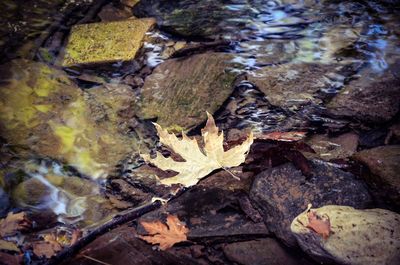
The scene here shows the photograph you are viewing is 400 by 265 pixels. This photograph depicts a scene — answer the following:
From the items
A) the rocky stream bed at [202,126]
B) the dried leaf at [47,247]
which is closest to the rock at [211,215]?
the rocky stream bed at [202,126]

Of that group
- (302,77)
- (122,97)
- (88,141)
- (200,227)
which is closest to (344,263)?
(200,227)

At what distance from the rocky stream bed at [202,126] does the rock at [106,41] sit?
0.07ft

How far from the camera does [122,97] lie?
3217 millimetres

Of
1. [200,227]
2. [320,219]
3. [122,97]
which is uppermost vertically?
[122,97]

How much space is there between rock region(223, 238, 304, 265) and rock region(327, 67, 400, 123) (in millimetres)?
1343

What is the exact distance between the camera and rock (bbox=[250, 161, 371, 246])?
5.98ft

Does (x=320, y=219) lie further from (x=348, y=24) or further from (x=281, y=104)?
(x=348, y=24)

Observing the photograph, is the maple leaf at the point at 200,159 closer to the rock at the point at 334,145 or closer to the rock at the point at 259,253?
the rock at the point at 259,253

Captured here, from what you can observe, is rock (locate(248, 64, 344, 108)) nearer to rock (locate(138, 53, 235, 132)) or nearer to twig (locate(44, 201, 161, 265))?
rock (locate(138, 53, 235, 132))

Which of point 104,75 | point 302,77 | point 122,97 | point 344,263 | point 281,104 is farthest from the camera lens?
point 104,75

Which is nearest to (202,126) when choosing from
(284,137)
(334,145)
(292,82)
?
(284,137)

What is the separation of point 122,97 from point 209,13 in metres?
1.84

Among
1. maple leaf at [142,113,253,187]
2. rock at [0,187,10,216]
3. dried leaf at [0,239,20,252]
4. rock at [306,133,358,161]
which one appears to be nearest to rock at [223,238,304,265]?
maple leaf at [142,113,253,187]

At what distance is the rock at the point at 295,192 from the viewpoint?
1823 millimetres
